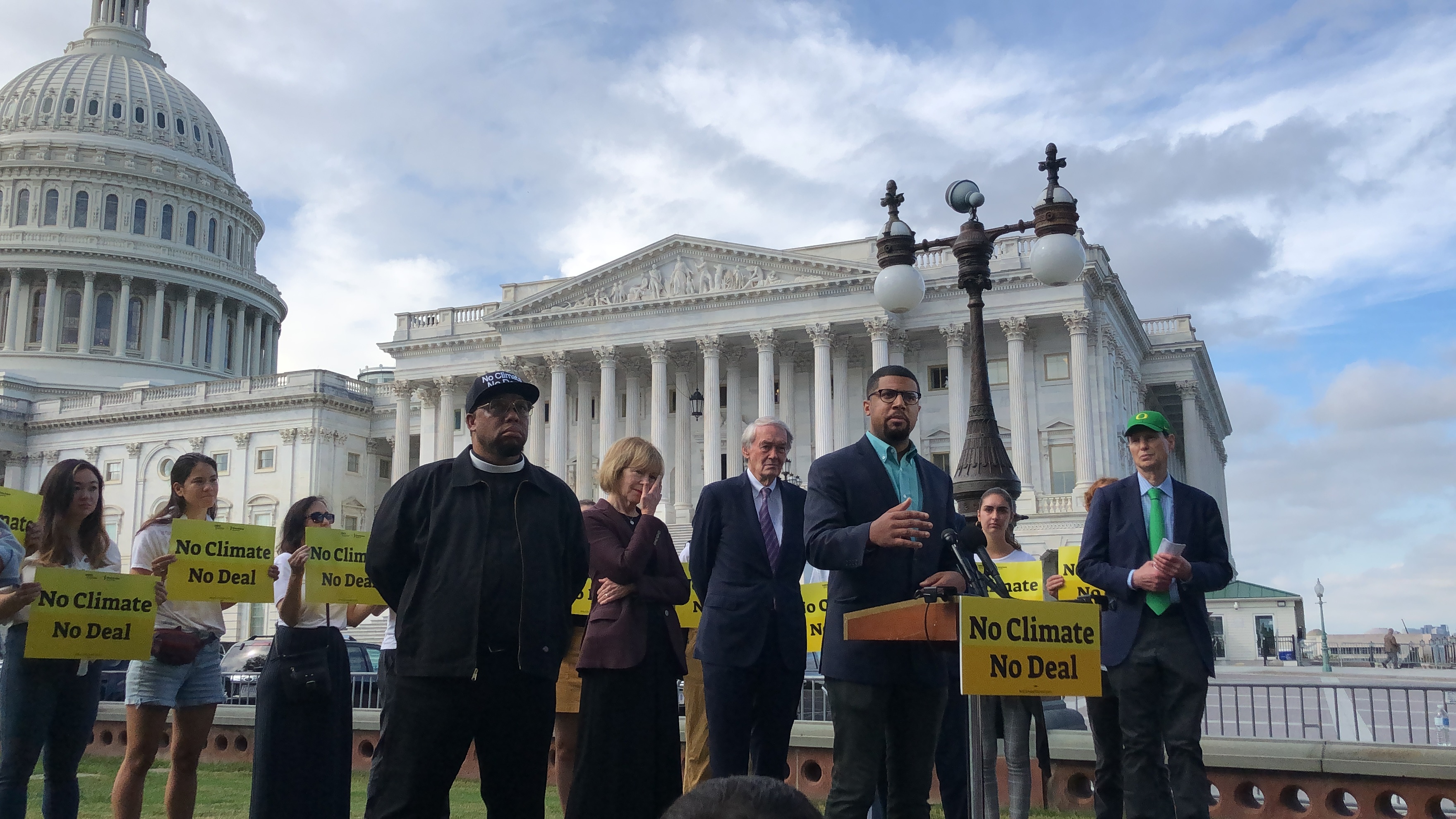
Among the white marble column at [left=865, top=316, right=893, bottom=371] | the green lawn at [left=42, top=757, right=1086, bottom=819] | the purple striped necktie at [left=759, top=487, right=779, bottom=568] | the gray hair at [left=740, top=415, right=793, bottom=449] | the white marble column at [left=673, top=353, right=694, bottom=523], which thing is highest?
the white marble column at [left=865, top=316, right=893, bottom=371]

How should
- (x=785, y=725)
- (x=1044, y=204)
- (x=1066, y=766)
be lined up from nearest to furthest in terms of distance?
1. (x=785, y=725)
2. (x=1066, y=766)
3. (x=1044, y=204)

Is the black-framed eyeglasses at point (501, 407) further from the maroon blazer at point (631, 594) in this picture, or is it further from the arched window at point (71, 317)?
the arched window at point (71, 317)

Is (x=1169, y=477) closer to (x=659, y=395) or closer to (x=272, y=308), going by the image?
(x=659, y=395)

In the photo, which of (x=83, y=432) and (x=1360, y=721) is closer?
(x=1360, y=721)

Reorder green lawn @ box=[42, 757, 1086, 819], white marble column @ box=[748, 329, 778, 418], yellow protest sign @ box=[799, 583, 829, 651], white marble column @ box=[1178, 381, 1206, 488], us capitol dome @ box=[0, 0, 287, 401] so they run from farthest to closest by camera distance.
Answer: us capitol dome @ box=[0, 0, 287, 401], white marble column @ box=[1178, 381, 1206, 488], white marble column @ box=[748, 329, 778, 418], yellow protest sign @ box=[799, 583, 829, 651], green lawn @ box=[42, 757, 1086, 819]

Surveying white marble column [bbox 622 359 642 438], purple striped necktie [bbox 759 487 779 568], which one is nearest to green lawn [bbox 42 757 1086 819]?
purple striped necktie [bbox 759 487 779 568]

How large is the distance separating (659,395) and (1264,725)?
40.1 m

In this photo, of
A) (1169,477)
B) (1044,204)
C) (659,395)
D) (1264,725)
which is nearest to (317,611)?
(1169,477)

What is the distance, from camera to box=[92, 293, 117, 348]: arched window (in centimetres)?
8719

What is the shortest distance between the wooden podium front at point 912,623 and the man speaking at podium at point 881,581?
14 cm

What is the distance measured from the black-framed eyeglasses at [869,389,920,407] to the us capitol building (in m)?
37.7

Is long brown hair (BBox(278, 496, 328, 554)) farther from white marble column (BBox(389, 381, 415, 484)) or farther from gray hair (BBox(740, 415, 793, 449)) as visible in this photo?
white marble column (BBox(389, 381, 415, 484))

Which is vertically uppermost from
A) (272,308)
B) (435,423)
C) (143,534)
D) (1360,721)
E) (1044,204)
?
(272,308)

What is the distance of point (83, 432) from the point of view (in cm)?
7488
